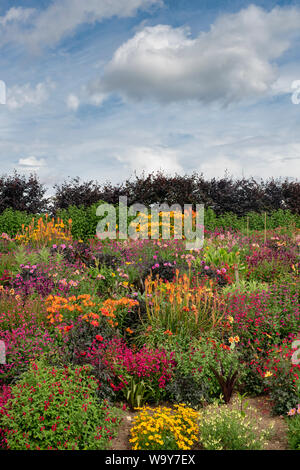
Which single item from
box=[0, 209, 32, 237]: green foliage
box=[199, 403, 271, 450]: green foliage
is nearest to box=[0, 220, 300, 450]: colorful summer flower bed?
box=[199, 403, 271, 450]: green foliage

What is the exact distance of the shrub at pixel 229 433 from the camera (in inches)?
158

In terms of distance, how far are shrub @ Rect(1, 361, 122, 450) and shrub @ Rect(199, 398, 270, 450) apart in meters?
0.89

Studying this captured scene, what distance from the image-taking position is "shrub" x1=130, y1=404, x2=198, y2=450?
12.9ft

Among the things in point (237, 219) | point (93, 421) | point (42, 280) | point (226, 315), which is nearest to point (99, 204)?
point (237, 219)

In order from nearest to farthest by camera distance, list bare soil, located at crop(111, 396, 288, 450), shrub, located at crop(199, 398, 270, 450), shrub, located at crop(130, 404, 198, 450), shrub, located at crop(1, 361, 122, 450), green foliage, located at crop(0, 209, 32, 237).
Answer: shrub, located at crop(1, 361, 122, 450) < shrub, located at crop(130, 404, 198, 450) < shrub, located at crop(199, 398, 270, 450) < bare soil, located at crop(111, 396, 288, 450) < green foliage, located at crop(0, 209, 32, 237)


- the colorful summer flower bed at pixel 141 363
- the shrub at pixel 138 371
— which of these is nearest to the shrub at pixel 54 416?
the colorful summer flower bed at pixel 141 363

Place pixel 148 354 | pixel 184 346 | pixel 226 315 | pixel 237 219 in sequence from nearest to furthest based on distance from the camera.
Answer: pixel 148 354
pixel 184 346
pixel 226 315
pixel 237 219

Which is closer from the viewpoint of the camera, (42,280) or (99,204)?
(42,280)

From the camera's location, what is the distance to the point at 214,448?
4.00 m

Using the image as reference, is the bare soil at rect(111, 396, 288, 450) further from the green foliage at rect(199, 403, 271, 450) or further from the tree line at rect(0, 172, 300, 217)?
the tree line at rect(0, 172, 300, 217)

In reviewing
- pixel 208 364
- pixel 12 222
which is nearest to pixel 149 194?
pixel 12 222

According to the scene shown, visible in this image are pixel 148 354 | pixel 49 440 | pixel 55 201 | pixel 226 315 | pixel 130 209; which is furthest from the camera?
pixel 55 201
